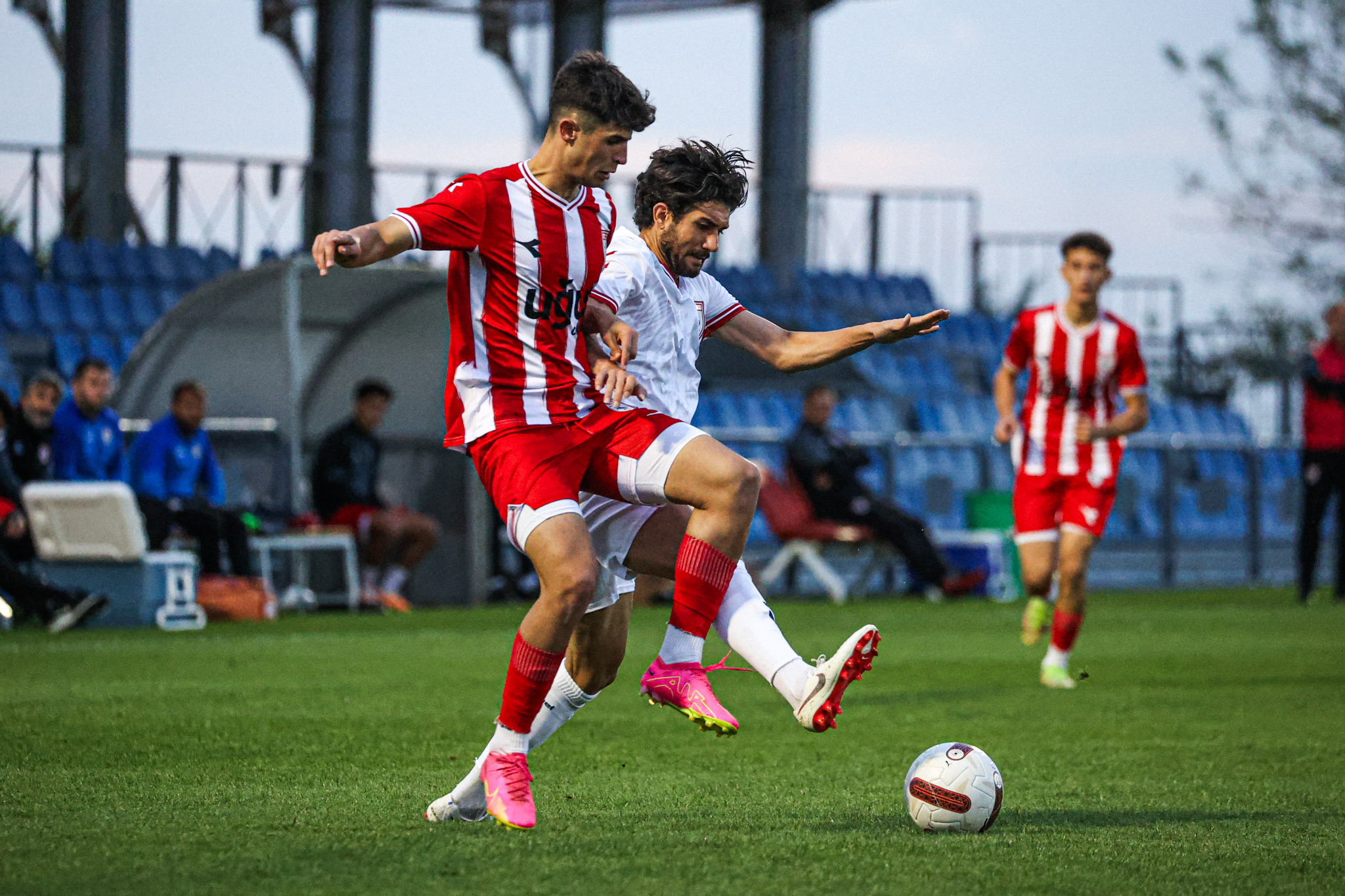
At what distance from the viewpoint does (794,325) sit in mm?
20047

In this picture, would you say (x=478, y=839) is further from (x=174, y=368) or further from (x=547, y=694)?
(x=174, y=368)

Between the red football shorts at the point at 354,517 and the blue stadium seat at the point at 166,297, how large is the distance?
5609 millimetres

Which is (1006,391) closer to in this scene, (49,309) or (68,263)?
(49,309)

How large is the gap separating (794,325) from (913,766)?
51.8ft

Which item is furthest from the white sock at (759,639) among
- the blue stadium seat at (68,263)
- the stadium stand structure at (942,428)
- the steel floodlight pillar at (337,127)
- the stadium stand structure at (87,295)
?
the steel floodlight pillar at (337,127)

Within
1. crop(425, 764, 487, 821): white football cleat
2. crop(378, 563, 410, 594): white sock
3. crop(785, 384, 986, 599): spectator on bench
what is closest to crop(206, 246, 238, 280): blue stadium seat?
crop(378, 563, 410, 594): white sock

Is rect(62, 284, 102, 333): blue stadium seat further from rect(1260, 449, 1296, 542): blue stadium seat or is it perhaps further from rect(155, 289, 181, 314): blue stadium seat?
rect(1260, 449, 1296, 542): blue stadium seat

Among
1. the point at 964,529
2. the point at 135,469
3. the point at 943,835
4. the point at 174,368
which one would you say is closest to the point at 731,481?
the point at 943,835

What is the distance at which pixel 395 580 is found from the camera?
14.0 meters

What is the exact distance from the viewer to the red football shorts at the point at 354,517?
45.0ft

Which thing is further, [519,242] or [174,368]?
[174,368]

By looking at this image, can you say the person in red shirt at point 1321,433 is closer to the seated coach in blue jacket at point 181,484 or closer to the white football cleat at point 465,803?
the seated coach in blue jacket at point 181,484

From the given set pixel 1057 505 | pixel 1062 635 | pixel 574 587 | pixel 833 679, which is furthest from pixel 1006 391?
pixel 574 587

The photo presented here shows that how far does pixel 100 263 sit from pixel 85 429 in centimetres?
690
